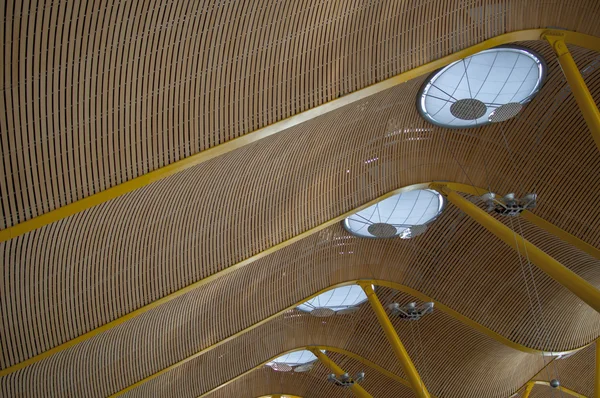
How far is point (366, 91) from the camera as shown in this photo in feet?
43.3

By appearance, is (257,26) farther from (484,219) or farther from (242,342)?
(242,342)

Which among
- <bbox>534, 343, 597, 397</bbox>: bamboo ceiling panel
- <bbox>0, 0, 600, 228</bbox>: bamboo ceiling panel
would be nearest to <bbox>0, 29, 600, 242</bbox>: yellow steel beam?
<bbox>0, 0, 600, 228</bbox>: bamboo ceiling panel

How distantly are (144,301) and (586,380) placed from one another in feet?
94.3

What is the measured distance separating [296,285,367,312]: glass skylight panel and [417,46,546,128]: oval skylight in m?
12.4

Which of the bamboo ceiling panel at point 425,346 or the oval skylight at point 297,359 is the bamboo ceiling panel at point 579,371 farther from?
the oval skylight at point 297,359

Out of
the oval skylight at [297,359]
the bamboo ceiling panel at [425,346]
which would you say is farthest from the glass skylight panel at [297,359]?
the bamboo ceiling panel at [425,346]

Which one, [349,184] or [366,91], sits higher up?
[366,91]

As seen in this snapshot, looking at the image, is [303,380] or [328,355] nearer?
[328,355]

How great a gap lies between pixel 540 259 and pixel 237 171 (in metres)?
8.04

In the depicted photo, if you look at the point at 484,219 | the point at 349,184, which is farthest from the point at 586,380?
the point at 349,184

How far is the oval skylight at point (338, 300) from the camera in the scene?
3012 centimetres

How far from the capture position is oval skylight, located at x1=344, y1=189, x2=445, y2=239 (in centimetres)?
2271

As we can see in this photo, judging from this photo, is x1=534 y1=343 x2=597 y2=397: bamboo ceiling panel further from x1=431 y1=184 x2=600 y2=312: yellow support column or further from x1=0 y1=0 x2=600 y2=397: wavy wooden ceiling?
x1=431 y1=184 x2=600 y2=312: yellow support column

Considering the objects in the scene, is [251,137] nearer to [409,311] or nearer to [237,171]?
[237,171]
